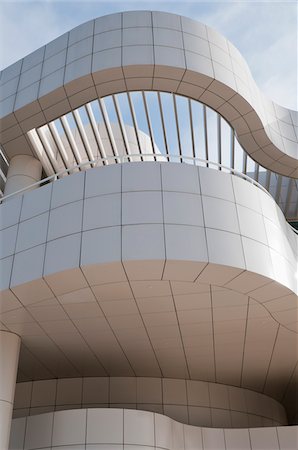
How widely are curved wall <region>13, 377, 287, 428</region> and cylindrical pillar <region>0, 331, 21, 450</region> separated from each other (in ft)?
11.7

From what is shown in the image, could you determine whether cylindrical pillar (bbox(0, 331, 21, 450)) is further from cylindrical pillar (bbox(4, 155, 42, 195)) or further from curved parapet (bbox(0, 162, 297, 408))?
cylindrical pillar (bbox(4, 155, 42, 195))

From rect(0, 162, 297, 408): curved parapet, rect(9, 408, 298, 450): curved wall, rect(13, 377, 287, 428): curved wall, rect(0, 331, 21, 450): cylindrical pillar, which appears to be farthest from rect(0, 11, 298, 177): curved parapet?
rect(9, 408, 298, 450): curved wall

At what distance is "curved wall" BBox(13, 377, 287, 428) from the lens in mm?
14078

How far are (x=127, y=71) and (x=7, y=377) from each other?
955 cm

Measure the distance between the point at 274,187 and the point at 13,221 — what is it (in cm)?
1512

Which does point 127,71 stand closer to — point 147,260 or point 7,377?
point 147,260

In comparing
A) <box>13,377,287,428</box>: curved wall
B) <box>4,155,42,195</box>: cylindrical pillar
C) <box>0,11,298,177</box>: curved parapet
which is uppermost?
<box>0,11,298,177</box>: curved parapet

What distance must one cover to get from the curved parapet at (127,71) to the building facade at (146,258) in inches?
2.2

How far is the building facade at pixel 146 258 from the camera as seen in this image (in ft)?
31.3

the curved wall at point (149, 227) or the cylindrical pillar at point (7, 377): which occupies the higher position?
the curved wall at point (149, 227)

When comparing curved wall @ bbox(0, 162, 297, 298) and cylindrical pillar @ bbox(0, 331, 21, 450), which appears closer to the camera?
curved wall @ bbox(0, 162, 297, 298)

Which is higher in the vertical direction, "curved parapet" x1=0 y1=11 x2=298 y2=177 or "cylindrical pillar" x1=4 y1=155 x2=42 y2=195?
"curved parapet" x1=0 y1=11 x2=298 y2=177

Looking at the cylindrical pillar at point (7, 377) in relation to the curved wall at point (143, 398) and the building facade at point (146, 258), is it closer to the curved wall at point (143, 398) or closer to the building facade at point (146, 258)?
the building facade at point (146, 258)

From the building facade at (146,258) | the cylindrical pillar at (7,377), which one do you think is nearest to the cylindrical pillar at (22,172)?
the building facade at (146,258)
